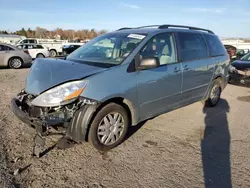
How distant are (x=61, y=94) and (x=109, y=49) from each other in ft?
4.66

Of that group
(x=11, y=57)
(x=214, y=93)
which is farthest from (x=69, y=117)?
(x=11, y=57)

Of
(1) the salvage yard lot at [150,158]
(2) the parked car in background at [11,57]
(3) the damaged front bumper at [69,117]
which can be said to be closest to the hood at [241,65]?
(1) the salvage yard lot at [150,158]

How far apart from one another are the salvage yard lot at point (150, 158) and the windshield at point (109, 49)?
1.34m

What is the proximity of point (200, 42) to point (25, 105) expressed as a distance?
12.2 feet

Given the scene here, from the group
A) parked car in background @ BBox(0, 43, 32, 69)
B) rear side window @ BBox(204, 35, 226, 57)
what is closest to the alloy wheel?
rear side window @ BBox(204, 35, 226, 57)

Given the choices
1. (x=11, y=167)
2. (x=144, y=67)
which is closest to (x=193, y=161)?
(x=144, y=67)

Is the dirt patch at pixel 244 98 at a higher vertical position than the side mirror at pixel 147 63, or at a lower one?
lower

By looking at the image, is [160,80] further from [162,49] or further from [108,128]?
[108,128]

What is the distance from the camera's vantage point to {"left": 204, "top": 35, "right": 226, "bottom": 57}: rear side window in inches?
202

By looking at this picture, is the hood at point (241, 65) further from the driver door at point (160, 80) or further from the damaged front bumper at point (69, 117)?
the damaged front bumper at point (69, 117)

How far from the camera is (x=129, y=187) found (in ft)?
8.29

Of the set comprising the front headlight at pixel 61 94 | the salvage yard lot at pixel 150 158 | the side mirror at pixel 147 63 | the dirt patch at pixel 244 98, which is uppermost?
the side mirror at pixel 147 63

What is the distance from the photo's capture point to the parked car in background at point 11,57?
11914mm

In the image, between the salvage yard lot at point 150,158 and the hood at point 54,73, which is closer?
the salvage yard lot at point 150,158
